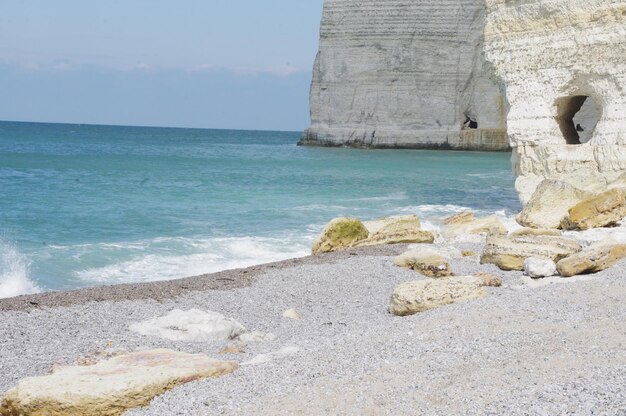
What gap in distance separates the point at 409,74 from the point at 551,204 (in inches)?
1545

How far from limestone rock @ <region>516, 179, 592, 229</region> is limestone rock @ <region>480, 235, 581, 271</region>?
3611mm

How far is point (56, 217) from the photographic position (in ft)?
58.0

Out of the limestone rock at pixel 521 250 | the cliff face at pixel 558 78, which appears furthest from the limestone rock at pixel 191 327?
the cliff face at pixel 558 78

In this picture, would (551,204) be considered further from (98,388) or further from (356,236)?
(98,388)

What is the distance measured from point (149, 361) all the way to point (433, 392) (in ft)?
6.29

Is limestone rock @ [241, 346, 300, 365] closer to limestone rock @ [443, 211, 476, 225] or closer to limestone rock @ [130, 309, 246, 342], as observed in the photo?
limestone rock @ [130, 309, 246, 342]

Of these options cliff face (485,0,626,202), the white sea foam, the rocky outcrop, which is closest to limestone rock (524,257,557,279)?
the rocky outcrop

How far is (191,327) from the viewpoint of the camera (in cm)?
687

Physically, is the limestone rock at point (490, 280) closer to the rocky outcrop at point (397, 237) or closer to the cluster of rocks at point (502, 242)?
the cluster of rocks at point (502, 242)

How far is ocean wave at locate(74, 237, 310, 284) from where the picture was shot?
1140 centimetres

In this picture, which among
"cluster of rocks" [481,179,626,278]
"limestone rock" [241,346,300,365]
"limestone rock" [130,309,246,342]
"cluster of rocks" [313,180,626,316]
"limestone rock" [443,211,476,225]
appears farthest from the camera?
"limestone rock" [443,211,476,225]

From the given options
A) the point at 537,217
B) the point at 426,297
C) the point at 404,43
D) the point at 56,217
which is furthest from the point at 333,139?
the point at 426,297

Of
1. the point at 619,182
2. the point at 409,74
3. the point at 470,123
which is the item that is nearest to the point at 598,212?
the point at 619,182

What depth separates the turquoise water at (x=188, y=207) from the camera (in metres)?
12.3
